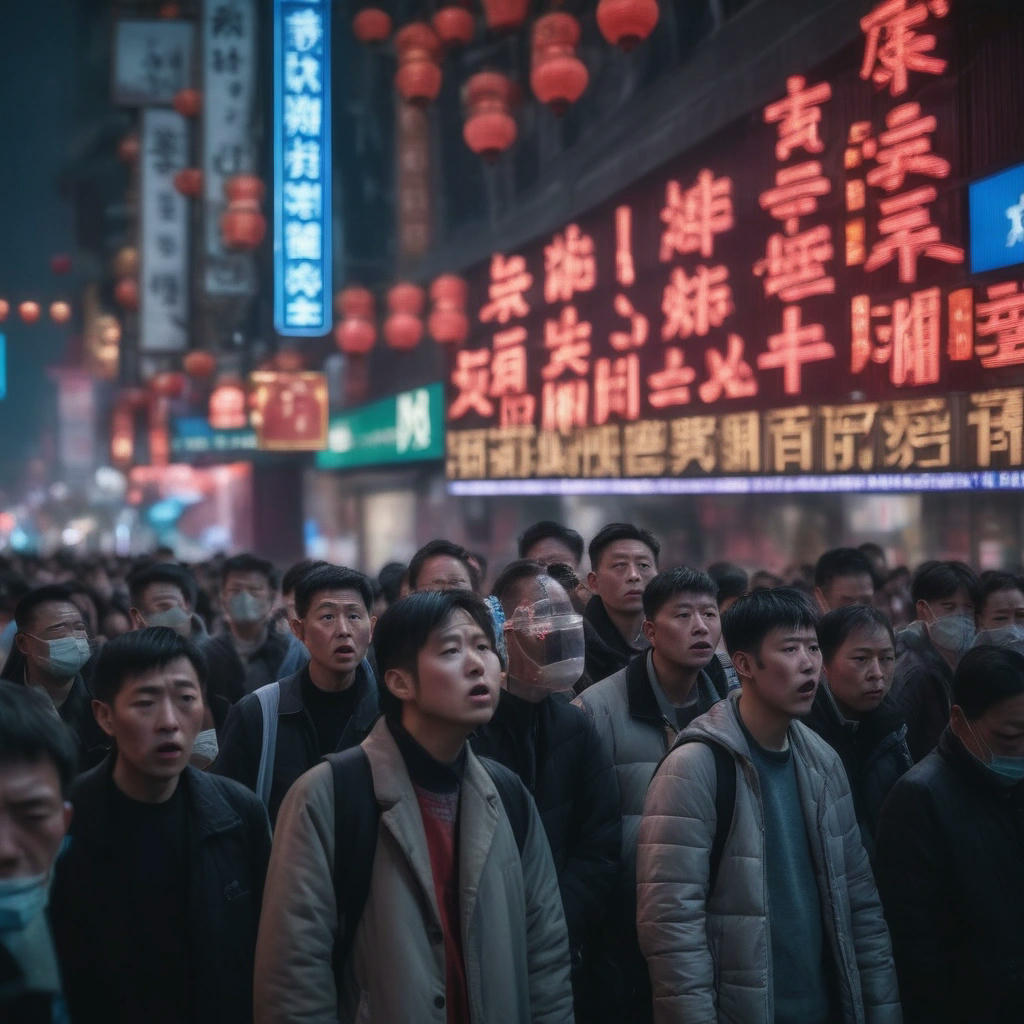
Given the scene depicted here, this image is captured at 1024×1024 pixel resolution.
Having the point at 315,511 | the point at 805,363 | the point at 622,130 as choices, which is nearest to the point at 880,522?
the point at 805,363

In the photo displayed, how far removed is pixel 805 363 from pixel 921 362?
57.8 inches

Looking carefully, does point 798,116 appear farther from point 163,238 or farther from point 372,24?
point 163,238

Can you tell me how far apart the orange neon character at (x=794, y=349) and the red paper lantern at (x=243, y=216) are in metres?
9.06

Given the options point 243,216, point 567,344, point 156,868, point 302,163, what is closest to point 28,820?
point 156,868

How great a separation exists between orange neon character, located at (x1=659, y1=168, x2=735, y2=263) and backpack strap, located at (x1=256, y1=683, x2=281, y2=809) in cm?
867

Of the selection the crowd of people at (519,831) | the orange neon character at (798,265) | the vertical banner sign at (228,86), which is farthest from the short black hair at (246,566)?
the vertical banner sign at (228,86)

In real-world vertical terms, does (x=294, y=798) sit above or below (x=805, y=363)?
below

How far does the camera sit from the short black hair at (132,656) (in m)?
2.97

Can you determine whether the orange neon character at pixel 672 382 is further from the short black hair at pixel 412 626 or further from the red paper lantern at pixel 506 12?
the short black hair at pixel 412 626

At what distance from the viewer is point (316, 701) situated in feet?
13.4

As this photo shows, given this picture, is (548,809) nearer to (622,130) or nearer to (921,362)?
(921,362)

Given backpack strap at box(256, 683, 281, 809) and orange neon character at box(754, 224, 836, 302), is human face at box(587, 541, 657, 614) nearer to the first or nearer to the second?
backpack strap at box(256, 683, 281, 809)

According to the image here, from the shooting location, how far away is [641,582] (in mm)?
4914

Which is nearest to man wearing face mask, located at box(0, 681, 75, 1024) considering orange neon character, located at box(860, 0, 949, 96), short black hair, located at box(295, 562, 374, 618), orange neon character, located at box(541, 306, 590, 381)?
short black hair, located at box(295, 562, 374, 618)
